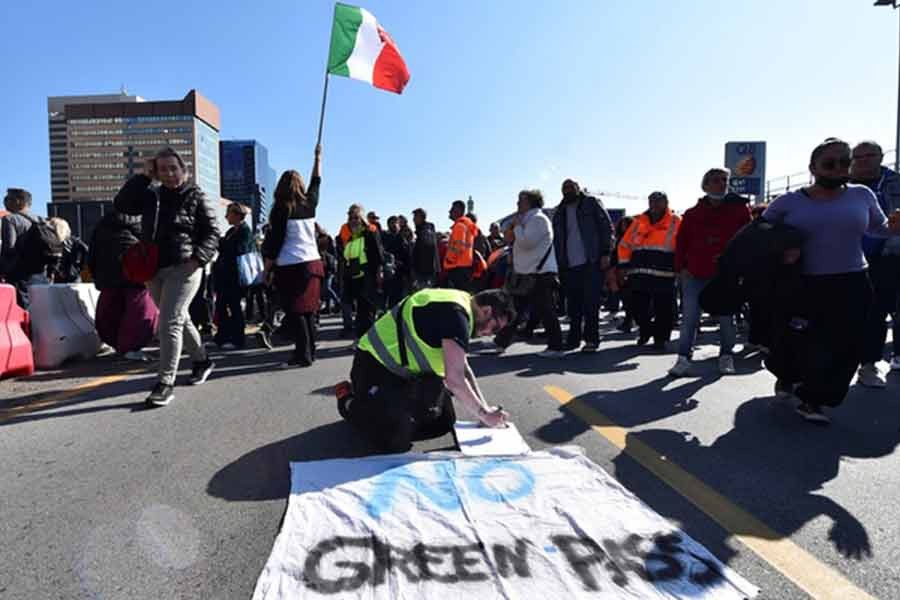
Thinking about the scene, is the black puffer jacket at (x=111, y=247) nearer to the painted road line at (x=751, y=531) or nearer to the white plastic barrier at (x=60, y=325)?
the white plastic barrier at (x=60, y=325)

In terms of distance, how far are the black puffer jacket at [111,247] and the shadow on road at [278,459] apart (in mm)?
3692

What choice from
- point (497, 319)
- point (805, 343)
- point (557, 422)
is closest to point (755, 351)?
point (805, 343)

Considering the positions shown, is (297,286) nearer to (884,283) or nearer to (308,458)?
(308,458)

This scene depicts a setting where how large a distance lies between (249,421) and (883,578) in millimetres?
3327

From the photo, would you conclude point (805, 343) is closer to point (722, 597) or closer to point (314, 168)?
point (722, 597)

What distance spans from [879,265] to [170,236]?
5.90 metres

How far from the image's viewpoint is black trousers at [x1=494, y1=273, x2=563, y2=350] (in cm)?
631

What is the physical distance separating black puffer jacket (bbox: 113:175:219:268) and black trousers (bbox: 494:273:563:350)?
3229 mm

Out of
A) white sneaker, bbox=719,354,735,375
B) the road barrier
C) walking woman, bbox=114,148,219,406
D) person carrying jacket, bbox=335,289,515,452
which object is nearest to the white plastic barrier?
the road barrier

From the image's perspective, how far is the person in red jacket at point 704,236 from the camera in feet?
16.5

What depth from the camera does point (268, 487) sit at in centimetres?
261

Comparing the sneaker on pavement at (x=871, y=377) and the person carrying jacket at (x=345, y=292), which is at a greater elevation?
the person carrying jacket at (x=345, y=292)

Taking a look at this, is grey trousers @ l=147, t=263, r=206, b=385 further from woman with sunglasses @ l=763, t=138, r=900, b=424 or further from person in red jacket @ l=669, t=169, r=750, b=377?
woman with sunglasses @ l=763, t=138, r=900, b=424

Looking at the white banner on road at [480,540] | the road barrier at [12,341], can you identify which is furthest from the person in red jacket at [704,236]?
the road barrier at [12,341]
